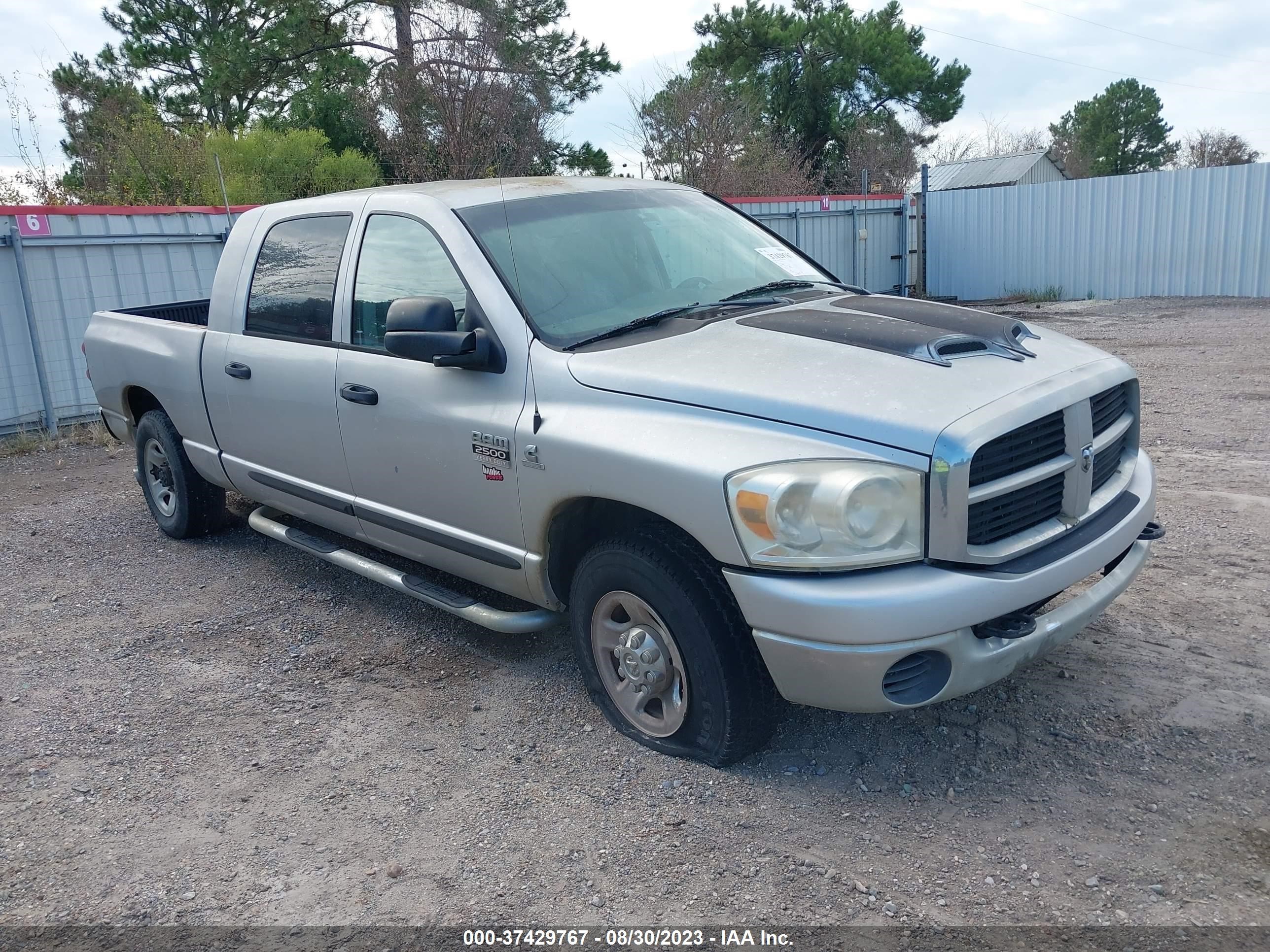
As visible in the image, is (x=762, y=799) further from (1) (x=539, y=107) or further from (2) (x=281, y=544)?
(1) (x=539, y=107)

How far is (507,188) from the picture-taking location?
4.27 metres

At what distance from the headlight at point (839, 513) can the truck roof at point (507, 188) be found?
1952 millimetres

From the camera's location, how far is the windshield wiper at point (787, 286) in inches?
161

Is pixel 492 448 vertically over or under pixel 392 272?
under

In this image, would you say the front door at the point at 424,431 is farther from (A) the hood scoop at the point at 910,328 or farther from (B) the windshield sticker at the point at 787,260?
(B) the windshield sticker at the point at 787,260

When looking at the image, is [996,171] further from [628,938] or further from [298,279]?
[628,938]

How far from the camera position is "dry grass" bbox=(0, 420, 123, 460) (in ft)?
31.2

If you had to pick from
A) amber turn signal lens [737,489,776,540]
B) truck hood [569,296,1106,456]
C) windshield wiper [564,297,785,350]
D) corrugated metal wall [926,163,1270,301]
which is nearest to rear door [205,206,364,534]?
windshield wiper [564,297,785,350]

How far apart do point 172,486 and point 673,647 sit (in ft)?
13.8

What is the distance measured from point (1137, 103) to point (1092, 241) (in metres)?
34.8

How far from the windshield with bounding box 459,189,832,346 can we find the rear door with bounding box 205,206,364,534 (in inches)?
36.6

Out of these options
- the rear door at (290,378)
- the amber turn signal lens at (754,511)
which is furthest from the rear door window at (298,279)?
the amber turn signal lens at (754,511)

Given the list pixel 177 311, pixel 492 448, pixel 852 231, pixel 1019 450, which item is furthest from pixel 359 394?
pixel 852 231

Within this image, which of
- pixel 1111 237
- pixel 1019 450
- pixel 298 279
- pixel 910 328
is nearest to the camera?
pixel 1019 450
